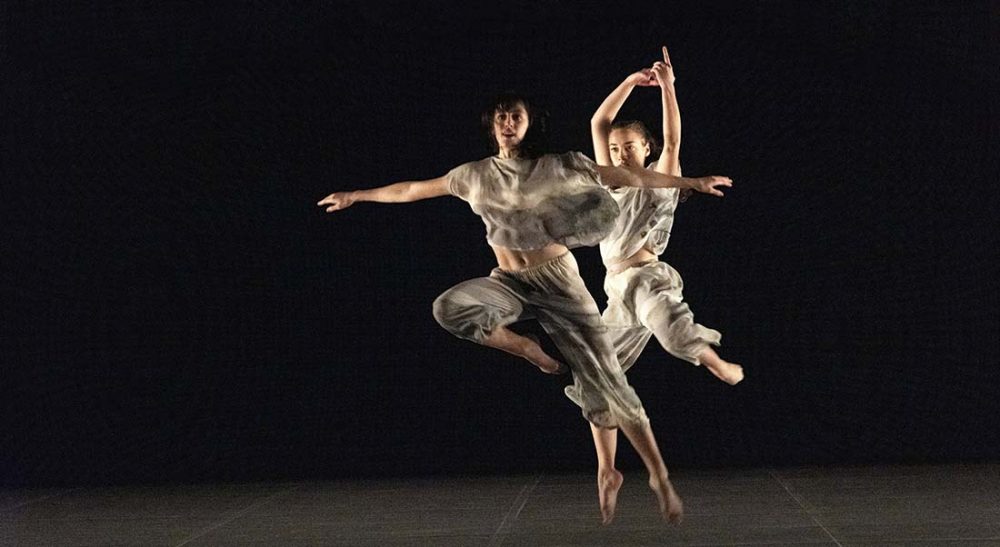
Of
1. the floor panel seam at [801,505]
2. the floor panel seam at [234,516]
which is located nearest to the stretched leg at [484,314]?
the floor panel seam at [801,505]

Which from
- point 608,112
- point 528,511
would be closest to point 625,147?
point 608,112

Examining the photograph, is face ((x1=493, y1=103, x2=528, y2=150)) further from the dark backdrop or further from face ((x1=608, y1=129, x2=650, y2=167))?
the dark backdrop

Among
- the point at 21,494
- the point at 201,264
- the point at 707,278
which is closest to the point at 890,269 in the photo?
the point at 707,278

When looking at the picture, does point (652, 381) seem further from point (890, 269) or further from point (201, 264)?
point (201, 264)

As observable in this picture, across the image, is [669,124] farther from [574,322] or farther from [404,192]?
[404,192]

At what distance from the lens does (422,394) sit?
715cm

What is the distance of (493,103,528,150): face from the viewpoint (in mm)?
4242

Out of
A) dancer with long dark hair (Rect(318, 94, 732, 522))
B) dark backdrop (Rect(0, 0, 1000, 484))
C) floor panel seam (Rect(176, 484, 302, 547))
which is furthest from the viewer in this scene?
dark backdrop (Rect(0, 0, 1000, 484))

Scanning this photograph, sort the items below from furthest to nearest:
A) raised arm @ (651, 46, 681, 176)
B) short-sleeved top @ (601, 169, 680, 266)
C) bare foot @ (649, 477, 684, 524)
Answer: short-sleeved top @ (601, 169, 680, 266)
raised arm @ (651, 46, 681, 176)
bare foot @ (649, 477, 684, 524)

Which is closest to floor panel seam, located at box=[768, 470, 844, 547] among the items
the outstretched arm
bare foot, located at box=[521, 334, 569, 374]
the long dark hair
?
bare foot, located at box=[521, 334, 569, 374]

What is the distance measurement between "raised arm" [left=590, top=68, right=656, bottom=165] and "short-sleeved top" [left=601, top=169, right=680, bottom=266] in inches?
9.4

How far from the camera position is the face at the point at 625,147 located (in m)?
4.62

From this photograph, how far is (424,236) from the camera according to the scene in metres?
7.07

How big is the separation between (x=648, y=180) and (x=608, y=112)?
39cm
